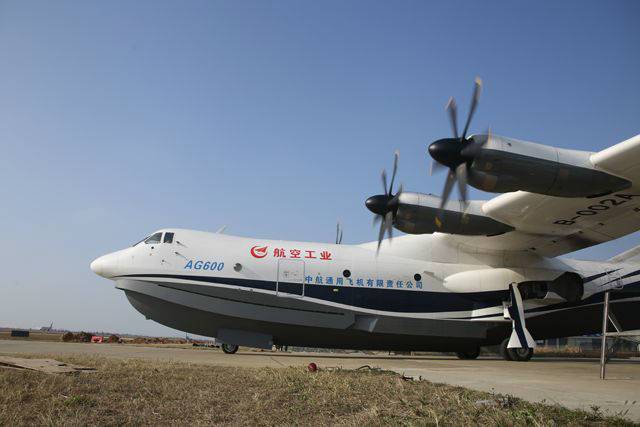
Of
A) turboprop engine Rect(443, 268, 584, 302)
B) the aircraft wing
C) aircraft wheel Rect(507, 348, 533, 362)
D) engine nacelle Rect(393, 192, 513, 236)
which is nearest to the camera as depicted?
the aircraft wing

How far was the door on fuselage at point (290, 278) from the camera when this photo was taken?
52.1 feet

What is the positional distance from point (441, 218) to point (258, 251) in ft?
19.9

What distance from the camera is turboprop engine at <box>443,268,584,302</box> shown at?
16.5m

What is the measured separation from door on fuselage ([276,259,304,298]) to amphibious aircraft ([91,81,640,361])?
0.11 feet

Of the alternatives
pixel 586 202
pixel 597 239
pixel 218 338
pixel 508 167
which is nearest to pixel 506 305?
pixel 597 239

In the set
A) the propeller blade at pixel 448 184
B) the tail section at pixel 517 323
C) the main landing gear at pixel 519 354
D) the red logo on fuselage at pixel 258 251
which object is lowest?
the main landing gear at pixel 519 354

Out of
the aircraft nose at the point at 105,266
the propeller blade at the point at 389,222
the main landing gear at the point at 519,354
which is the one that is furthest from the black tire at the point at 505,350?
the aircraft nose at the point at 105,266

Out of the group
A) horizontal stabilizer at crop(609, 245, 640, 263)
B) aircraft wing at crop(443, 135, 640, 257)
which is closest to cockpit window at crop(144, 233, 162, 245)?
aircraft wing at crop(443, 135, 640, 257)

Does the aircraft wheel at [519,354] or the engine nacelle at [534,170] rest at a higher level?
the engine nacelle at [534,170]

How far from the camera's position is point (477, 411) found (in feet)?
15.4

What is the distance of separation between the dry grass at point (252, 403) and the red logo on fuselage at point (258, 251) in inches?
364

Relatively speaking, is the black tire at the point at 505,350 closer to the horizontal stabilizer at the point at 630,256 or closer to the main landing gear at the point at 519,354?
the main landing gear at the point at 519,354

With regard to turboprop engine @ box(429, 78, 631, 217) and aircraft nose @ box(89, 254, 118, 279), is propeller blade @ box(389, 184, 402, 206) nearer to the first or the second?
turboprop engine @ box(429, 78, 631, 217)

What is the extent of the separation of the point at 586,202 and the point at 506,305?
541 centimetres
